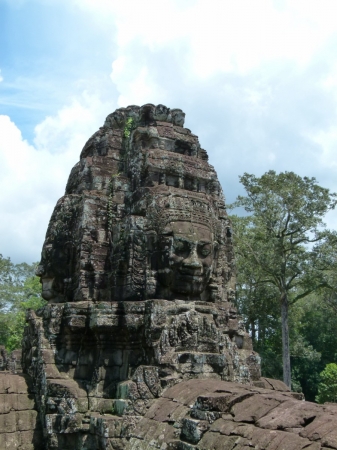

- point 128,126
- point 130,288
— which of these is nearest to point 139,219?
point 130,288

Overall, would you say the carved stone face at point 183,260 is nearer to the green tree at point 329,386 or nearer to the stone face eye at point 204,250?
the stone face eye at point 204,250

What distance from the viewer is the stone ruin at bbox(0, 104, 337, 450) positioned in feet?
17.4

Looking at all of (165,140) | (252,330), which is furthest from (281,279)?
(165,140)

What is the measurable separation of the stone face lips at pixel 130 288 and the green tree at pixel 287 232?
12986 mm

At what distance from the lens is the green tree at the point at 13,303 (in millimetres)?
30859

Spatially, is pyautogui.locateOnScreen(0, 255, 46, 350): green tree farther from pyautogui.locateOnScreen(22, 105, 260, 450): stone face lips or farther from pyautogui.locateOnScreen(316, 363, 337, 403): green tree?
pyautogui.locateOnScreen(22, 105, 260, 450): stone face lips

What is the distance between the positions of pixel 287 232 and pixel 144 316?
→ 17.3m

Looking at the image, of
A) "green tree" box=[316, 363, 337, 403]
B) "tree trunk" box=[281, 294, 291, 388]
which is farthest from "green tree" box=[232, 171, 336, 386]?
"green tree" box=[316, 363, 337, 403]

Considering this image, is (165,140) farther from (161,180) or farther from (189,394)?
(189,394)

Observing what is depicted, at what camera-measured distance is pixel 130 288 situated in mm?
7395

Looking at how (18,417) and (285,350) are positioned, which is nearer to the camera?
(18,417)

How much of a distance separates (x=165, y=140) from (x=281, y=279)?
15.0m

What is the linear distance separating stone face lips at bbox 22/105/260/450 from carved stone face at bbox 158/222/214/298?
16 millimetres

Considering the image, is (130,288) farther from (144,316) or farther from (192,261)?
(192,261)
